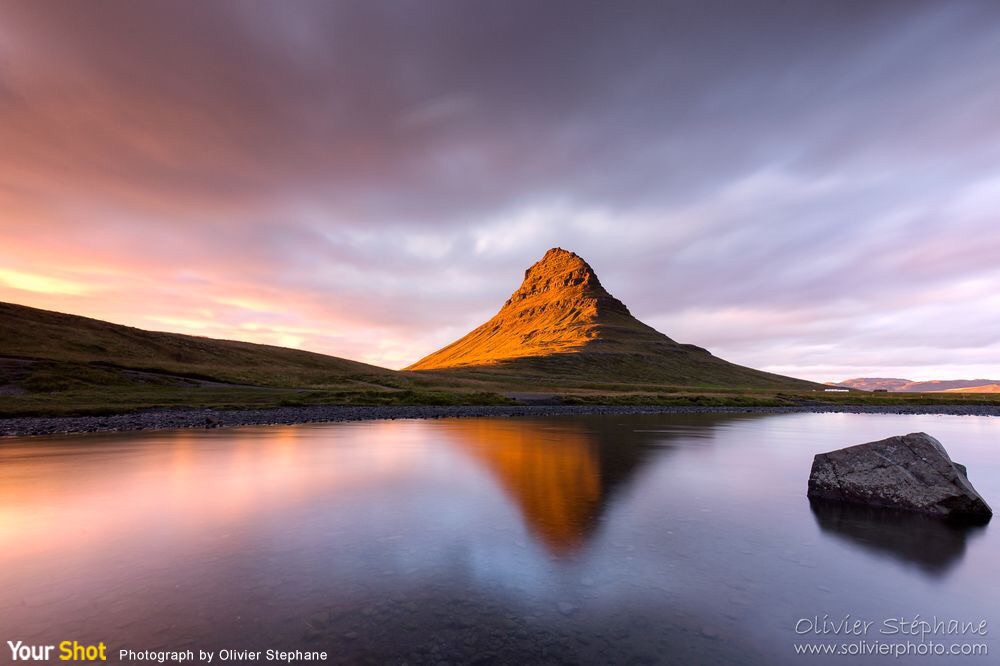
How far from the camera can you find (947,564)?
10727mm

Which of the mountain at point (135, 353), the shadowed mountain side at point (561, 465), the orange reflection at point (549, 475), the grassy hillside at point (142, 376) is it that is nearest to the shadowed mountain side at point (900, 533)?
the shadowed mountain side at point (561, 465)

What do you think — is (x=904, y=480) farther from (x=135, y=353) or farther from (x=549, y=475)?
(x=135, y=353)

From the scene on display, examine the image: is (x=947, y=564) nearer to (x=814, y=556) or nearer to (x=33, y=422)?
(x=814, y=556)

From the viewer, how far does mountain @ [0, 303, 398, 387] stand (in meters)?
80.5

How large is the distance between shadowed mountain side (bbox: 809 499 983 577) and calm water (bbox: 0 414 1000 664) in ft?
0.26

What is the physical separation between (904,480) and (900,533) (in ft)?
10.3

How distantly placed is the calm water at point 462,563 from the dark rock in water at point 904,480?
1032mm

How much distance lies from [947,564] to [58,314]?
162472mm

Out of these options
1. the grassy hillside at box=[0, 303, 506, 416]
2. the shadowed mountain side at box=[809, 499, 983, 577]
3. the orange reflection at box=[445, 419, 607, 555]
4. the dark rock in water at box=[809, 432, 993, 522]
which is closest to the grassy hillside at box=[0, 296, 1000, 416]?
the grassy hillside at box=[0, 303, 506, 416]

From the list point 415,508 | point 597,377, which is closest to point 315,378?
point 415,508

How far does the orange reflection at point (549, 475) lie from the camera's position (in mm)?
13305

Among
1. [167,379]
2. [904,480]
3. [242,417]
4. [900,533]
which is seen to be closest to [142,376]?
[167,379]

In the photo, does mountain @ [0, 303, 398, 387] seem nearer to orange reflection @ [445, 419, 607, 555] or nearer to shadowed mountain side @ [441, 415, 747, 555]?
shadowed mountain side @ [441, 415, 747, 555]

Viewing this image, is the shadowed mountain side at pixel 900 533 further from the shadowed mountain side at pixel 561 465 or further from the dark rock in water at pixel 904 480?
the shadowed mountain side at pixel 561 465
